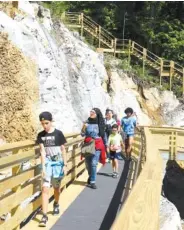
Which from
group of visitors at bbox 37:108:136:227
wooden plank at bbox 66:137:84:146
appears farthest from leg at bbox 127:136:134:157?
wooden plank at bbox 66:137:84:146

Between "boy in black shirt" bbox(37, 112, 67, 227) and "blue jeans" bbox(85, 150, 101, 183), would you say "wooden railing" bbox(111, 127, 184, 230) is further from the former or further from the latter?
"blue jeans" bbox(85, 150, 101, 183)

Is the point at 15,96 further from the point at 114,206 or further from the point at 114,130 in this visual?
the point at 114,206

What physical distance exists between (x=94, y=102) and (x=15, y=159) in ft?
69.3

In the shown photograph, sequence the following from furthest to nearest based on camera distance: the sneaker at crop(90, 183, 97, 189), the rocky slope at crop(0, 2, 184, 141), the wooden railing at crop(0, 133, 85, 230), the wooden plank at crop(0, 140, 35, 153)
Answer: the rocky slope at crop(0, 2, 184, 141) → the sneaker at crop(90, 183, 97, 189) → the wooden plank at crop(0, 140, 35, 153) → the wooden railing at crop(0, 133, 85, 230)

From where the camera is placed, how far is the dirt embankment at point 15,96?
14578 millimetres

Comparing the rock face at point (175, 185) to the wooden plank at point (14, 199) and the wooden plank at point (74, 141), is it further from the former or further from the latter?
the wooden plank at point (14, 199)

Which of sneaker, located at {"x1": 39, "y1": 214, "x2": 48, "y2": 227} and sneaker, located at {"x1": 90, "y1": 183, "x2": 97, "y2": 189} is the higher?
sneaker, located at {"x1": 39, "y1": 214, "x2": 48, "y2": 227}

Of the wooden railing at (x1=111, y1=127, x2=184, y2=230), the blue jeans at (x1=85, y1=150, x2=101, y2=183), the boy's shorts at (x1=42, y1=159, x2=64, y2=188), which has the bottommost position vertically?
the blue jeans at (x1=85, y1=150, x2=101, y2=183)

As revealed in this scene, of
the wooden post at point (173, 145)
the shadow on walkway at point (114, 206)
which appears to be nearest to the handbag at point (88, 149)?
the shadow on walkway at point (114, 206)

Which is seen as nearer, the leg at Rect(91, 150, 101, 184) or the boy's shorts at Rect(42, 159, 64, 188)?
the boy's shorts at Rect(42, 159, 64, 188)

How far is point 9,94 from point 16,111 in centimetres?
58

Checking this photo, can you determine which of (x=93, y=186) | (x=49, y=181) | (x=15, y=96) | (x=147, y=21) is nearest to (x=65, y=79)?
(x=15, y=96)

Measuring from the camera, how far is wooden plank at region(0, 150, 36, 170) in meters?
6.11

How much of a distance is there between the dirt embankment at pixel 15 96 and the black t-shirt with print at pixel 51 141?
705 cm
